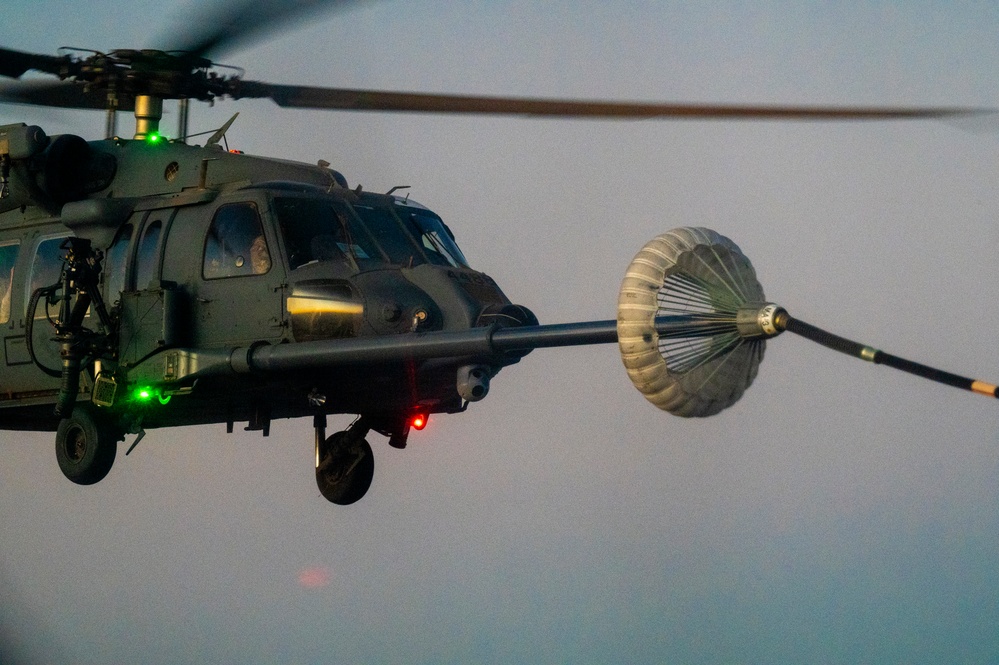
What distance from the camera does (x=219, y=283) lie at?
15.4m

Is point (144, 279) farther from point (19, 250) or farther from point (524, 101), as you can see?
point (524, 101)

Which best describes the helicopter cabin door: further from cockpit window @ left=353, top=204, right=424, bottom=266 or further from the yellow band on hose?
the yellow band on hose

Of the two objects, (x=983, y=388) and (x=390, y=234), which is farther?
(x=390, y=234)

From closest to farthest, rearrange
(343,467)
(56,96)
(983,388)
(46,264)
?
(983,388)
(46,264)
(343,467)
(56,96)

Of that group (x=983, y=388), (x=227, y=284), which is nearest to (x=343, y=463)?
(x=227, y=284)

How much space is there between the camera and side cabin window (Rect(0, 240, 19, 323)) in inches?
678

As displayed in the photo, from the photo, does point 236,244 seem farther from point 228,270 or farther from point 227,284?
point 227,284

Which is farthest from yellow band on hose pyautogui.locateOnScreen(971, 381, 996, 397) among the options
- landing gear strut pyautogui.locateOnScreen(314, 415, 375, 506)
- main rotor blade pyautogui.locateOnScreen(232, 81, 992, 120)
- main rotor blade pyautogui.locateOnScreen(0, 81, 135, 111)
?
main rotor blade pyautogui.locateOnScreen(0, 81, 135, 111)

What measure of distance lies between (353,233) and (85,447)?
11.7ft

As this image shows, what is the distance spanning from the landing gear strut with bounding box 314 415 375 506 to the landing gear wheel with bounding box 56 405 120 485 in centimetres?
247

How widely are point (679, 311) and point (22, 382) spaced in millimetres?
8408

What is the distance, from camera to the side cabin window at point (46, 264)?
16891 mm

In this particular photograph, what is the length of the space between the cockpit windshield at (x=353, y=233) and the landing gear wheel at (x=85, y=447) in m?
2.78

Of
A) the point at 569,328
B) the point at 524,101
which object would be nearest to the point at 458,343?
the point at 569,328
